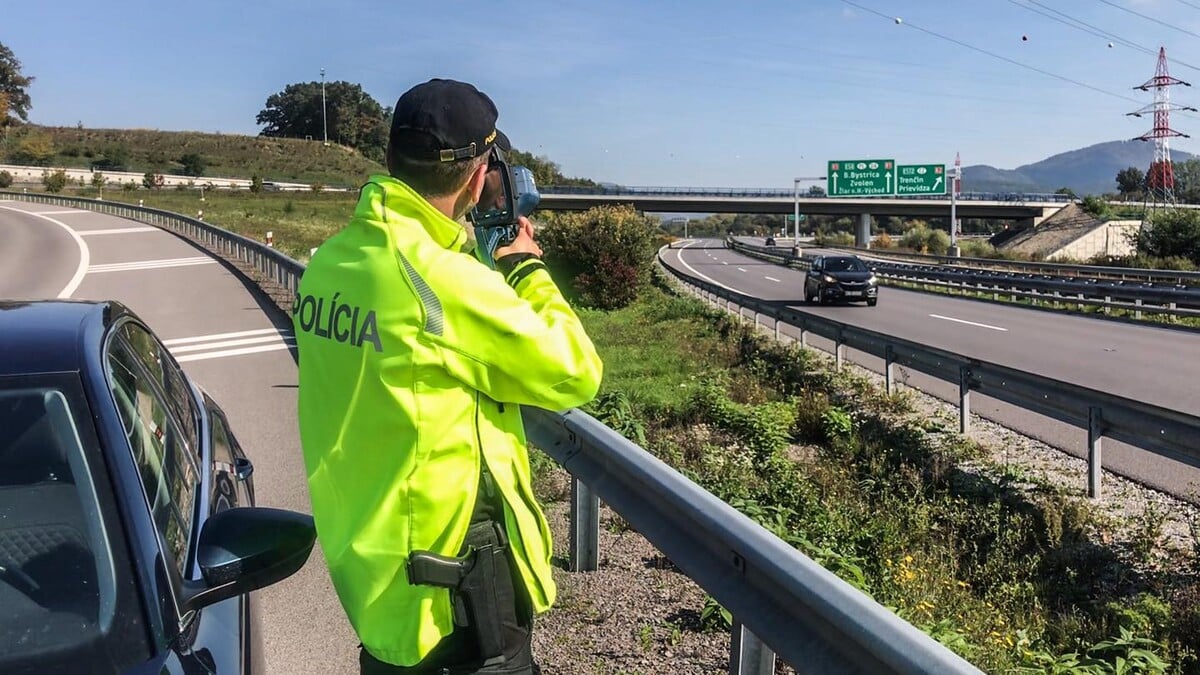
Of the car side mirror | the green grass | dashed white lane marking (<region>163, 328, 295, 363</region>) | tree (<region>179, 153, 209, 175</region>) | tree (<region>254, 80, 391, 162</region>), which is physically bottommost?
dashed white lane marking (<region>163, 328, 295, 363</region>)

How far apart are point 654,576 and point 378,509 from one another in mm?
3032

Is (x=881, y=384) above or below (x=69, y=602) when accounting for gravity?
below

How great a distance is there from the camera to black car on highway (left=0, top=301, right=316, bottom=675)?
2361mm

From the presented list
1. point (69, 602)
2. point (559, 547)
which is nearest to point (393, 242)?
point (69, 602)

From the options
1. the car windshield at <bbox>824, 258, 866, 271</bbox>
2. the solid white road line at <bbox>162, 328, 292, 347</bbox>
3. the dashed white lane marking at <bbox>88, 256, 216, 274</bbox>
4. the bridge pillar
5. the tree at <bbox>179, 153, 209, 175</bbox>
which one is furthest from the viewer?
the tree at <bbox>179, 153, 209, 175</bbox>

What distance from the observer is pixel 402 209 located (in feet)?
7.67

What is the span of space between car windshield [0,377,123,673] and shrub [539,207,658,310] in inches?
1129

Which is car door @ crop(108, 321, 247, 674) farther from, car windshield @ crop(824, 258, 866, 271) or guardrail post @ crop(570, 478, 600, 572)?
car windshield @ crop(824, 258, 866, 271)

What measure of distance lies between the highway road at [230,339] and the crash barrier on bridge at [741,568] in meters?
1.33

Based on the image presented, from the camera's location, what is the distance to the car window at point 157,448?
2771 mm

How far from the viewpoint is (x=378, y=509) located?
7.24ft

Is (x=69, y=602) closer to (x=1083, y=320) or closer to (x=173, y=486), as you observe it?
(x=173, y=486)

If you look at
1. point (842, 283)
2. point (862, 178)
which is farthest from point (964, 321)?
point (862, 178)

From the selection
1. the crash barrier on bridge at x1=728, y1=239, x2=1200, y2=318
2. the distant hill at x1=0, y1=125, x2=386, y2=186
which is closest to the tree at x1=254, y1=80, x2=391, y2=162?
the distant hill at x1=0, y1=125, x2=386, y2=186
